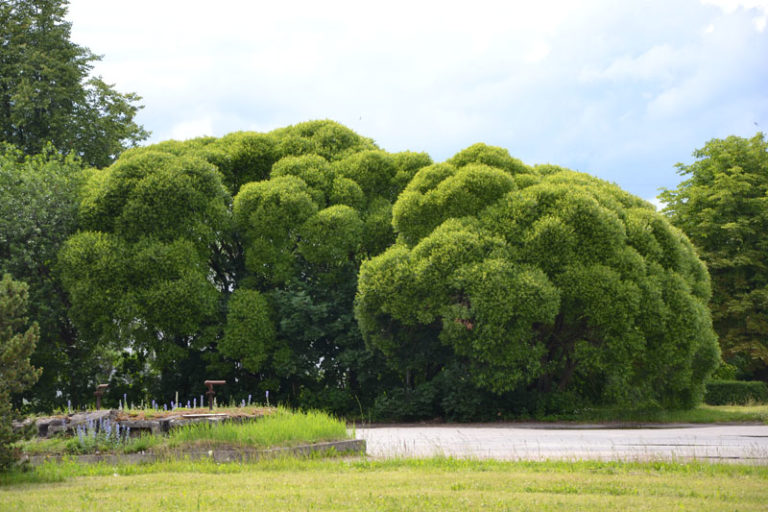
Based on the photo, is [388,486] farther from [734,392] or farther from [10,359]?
[734,392]

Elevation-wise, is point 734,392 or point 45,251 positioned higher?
point 45,251

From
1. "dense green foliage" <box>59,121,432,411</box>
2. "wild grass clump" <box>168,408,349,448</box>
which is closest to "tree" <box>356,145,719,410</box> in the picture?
"dense green foliage" <box>59,121,432,411</box>

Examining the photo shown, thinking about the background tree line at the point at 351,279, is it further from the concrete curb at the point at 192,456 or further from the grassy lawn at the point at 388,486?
the grassy lawn at the point at 388,486

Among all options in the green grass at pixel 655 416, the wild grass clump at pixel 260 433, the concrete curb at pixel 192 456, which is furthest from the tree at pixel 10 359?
the green grass at pixel 655 416

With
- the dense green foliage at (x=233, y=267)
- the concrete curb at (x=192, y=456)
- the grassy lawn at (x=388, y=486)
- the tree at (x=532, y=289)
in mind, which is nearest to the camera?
the grassy lawn at (x=388, y=486)

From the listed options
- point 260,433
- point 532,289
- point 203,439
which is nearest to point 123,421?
point 203,439

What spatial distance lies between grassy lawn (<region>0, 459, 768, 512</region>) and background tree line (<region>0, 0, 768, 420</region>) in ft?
29.9

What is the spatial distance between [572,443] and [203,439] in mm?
6419

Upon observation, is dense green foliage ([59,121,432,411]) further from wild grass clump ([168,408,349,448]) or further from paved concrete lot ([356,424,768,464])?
Result: wild grass clump ([168,408,349,448])

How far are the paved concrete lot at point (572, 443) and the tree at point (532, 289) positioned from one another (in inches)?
91.4

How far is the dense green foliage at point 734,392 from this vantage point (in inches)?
1040

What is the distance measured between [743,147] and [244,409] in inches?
1128

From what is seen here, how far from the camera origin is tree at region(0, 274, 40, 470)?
9406 mm

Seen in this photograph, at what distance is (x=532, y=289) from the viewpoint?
17.9 meters
